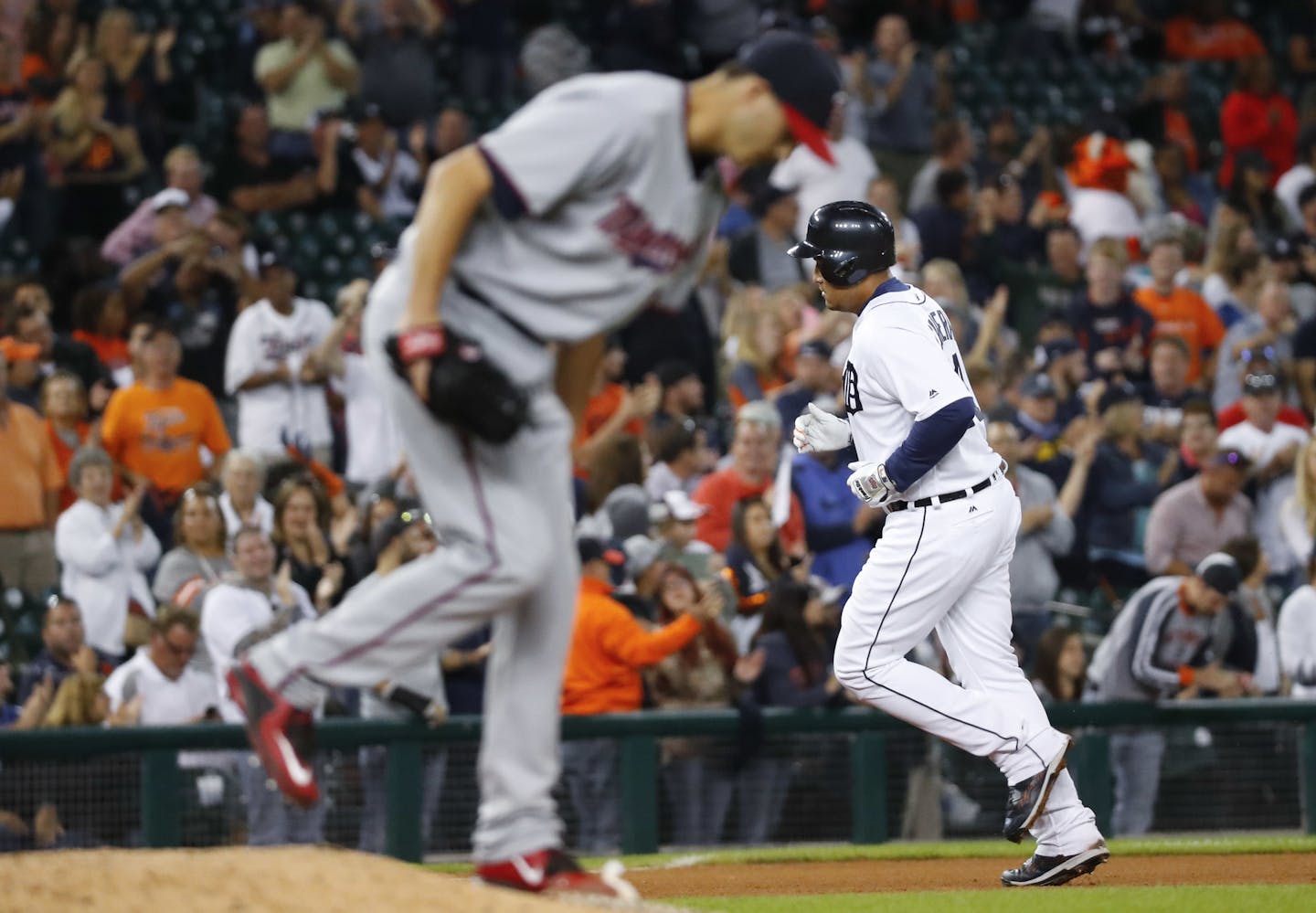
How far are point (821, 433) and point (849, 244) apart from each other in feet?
2.21

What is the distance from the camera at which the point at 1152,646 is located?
31.0 feet

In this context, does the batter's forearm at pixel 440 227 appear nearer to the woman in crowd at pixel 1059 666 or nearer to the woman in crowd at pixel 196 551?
the woman in crowd at pixel 196 551

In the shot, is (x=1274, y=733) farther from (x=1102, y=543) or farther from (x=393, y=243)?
(x=393, y=243)

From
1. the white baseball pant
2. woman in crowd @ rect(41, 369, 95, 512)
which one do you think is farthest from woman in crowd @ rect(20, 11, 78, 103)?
the white baseball pant

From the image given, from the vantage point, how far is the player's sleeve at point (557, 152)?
4.61 metres

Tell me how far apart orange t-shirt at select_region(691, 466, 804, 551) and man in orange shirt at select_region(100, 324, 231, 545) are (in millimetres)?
2551

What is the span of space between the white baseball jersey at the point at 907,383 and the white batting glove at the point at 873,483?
71mm

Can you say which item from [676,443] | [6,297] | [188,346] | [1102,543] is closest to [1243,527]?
[1102,543]

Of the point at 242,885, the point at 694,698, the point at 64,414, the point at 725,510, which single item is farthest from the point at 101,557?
the point at 242,885

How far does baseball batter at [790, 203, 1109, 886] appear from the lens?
630cm

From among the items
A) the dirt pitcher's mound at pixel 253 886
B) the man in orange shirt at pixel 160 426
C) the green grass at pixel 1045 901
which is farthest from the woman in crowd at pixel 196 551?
the dirt pitcher's mound at pixel 253 886

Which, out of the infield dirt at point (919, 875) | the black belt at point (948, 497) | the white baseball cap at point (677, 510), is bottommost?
the infield dirt at point (919, 875)

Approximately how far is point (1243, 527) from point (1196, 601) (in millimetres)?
1418

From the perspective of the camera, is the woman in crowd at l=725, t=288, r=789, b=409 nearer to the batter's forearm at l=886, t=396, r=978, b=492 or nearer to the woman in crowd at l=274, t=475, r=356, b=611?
the woman in crowd at l=274, t=475, r=356, b=611
